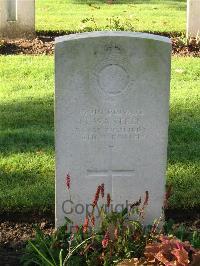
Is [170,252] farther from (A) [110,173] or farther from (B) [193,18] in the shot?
(B) [193,18]

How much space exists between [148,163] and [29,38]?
7251 millimetres

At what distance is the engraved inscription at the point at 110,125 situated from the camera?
4.55 metres

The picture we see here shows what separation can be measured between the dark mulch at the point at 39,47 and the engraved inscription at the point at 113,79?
603 centimetres

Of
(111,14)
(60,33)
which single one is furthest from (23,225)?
(111,14)

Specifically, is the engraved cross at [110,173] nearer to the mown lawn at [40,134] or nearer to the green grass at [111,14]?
the mown lawn at [40,134]

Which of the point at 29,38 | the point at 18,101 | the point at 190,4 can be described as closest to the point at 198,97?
the point at 18,101

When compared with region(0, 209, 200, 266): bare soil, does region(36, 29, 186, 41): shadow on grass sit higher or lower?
higher

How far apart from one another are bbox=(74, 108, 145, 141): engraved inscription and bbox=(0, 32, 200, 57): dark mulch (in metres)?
6.03

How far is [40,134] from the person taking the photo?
6.87 metres

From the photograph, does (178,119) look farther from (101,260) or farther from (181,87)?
(101,260)

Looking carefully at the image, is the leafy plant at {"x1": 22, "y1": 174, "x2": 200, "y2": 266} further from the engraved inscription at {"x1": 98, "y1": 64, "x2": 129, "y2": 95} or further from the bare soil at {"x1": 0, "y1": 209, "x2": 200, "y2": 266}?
the engraved inscription at {"x1": 98, "y1": 64, "x2": 129, "y2": 95}

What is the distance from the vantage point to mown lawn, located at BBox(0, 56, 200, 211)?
5.62 m

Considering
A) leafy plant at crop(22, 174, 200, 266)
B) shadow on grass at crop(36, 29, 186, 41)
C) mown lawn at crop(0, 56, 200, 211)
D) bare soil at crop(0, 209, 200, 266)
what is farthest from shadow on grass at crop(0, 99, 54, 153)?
shadow on grass at crop(36, 29, 186, 41)

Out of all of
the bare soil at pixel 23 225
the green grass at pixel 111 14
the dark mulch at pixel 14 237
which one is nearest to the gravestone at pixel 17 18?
the green grass at pixel 111 14
